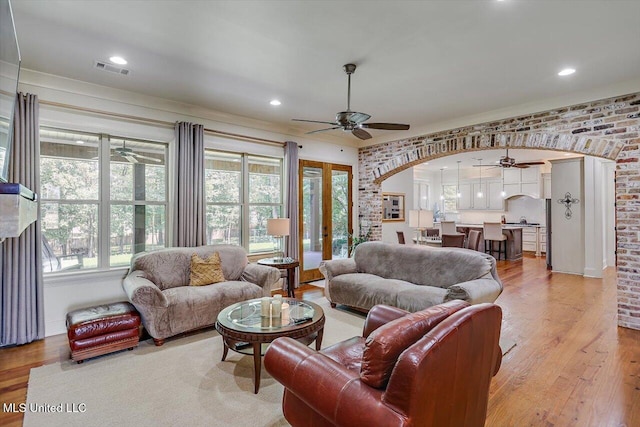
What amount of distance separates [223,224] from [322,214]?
1.98m

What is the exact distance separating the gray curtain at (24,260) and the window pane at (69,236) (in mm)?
281

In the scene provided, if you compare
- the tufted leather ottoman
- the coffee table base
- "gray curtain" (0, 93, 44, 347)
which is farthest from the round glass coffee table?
"gray curtain" (0, 93, 44, 347)

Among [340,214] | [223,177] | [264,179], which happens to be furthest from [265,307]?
[340,214]

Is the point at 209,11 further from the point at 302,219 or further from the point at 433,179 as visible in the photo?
the point at 433,179

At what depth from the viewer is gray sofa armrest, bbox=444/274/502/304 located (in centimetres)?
323

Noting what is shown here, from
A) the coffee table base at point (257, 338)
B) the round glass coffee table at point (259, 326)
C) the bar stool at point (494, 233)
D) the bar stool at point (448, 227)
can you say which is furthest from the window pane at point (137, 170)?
the bar stool at point (494, 233)

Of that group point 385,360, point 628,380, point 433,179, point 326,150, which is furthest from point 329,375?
point 433,179

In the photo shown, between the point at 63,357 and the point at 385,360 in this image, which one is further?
the point at 63,357

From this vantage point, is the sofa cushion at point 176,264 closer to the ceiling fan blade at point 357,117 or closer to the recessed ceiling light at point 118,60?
the recessed ceiling light at point 118,60

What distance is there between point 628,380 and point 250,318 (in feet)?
10.4

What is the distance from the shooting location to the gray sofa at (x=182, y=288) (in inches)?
130

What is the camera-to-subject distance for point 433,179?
1243cm

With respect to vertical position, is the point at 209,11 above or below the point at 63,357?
above

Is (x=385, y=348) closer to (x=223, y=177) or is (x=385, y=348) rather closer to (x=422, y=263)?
(x=422, y=263)
